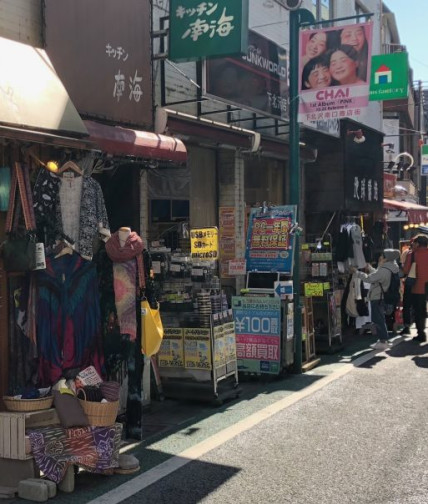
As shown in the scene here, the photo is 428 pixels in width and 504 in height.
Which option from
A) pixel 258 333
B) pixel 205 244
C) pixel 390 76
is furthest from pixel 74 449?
pixel 390 76

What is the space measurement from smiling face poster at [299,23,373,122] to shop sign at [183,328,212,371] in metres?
3.68

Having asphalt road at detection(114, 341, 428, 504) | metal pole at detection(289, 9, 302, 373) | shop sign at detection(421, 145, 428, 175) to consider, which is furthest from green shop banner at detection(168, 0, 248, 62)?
shop sign at detection(421, 145, 428, 175)

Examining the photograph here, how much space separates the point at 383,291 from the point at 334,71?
3.99 metres

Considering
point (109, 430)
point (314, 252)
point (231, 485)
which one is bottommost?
point (231, 485)

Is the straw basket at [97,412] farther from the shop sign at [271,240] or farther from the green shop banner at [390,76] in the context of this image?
the green shop banner at [390,76]

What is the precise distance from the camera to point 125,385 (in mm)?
6598

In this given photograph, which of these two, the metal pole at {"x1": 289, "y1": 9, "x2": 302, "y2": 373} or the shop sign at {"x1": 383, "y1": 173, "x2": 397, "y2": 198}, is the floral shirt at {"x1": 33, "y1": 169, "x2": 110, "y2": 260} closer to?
the metal pole at {"x1": 289, "y1": 9, "x2": 302, "y2": 373}

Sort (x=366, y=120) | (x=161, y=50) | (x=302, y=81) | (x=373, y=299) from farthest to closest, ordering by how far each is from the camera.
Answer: (x=366, y=120) → (x=373, y=299) → (x=302, y=81) → (x=161, y=50)

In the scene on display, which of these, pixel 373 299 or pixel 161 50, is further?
pixel 373 299

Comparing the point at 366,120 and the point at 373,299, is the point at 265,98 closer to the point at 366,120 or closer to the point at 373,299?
the point at 373,299

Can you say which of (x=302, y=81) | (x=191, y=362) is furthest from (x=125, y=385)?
(x=302, y=81)

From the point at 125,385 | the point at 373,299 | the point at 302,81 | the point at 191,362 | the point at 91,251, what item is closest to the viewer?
the point at 91,251

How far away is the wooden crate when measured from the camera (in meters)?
4.66

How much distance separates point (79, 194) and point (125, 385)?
87.4 inches
